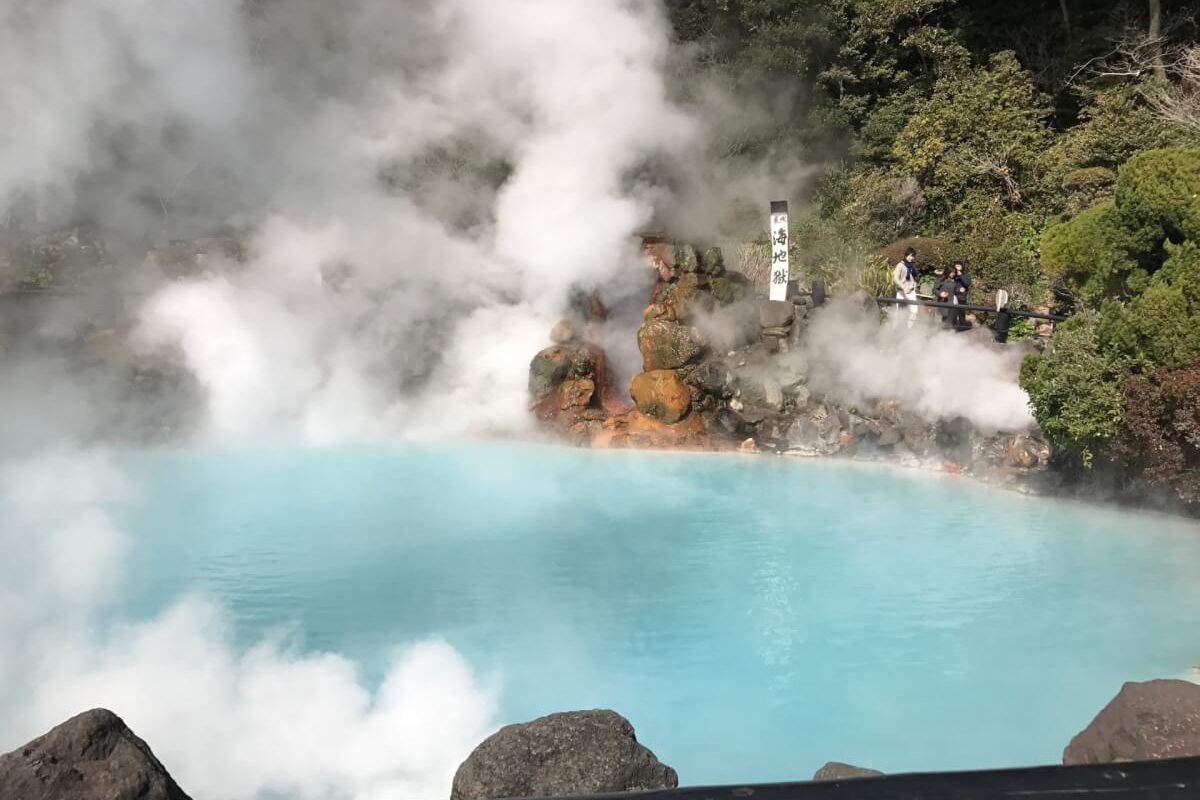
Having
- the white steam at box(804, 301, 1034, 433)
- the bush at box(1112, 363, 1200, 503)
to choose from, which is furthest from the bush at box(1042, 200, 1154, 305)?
the white steam at box(804, 301, 1034, 433)

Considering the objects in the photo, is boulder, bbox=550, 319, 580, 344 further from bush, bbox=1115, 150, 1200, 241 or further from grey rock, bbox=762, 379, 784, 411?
bush, bbox=1115, 150, 1200, 241

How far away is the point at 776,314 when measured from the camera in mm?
13258

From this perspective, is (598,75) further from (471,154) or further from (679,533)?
(679,533)

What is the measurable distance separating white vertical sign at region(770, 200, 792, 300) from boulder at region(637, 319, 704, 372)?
1.21 m

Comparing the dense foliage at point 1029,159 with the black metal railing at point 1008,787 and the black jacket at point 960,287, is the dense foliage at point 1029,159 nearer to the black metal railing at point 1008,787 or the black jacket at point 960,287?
the black jacket at point 960,287

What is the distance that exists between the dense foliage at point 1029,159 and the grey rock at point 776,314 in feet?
7.93

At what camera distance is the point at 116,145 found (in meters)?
18.3

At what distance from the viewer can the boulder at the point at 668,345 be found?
13344 millimetres

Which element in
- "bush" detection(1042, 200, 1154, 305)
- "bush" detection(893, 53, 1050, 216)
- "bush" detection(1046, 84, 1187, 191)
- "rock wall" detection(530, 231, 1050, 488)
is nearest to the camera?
"bush" detection(1042, 200, 1154, 305)

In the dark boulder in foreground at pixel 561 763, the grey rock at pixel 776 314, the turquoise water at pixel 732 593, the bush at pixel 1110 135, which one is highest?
the bush at pixel 1110 135

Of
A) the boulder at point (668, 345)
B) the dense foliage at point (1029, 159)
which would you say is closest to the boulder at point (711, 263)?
the boulder at point (668, 345)

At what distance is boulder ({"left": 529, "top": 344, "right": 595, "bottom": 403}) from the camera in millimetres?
14031

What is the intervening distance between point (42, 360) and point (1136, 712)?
49.5 ft

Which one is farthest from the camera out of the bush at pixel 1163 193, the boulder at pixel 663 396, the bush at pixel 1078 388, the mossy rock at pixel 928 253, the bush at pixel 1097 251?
the mossy rock at pixel 928 253
